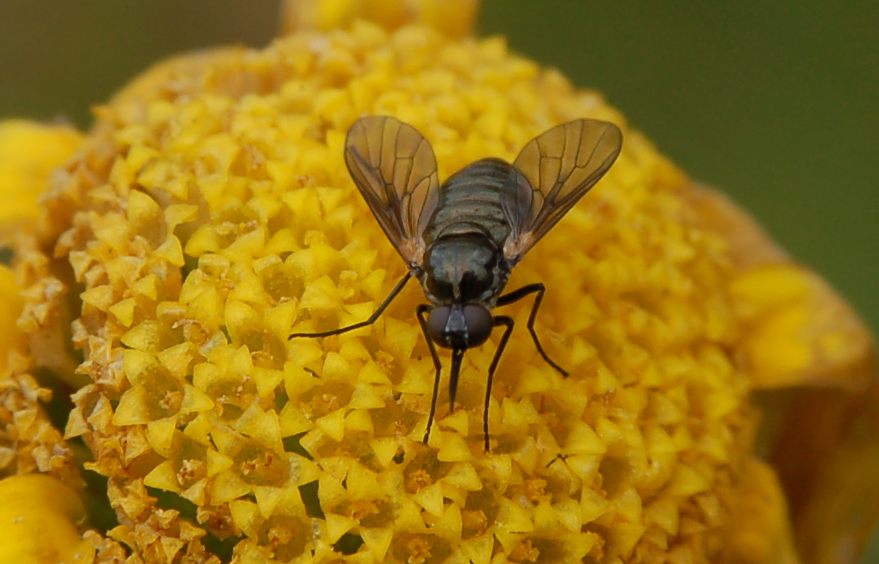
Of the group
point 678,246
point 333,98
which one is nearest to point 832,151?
point 678,246

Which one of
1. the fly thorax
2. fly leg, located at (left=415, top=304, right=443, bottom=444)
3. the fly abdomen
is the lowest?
fly leg, located at (left=415, top=304, right=443, bottom=444)

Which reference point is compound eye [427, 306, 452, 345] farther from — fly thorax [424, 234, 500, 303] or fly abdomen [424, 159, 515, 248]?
fly abdomen [424, 159, 515, 248]

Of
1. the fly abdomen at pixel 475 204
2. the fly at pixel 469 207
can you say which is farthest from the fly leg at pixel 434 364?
the fly abdomen at pixel 475 204

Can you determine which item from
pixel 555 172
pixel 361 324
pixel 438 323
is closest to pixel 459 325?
pixel 438 323

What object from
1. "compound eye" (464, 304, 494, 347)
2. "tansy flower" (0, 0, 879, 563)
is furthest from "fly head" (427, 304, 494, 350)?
"tansy flower" (0, 0, 879, 563)

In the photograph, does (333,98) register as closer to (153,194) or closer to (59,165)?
(153,194)

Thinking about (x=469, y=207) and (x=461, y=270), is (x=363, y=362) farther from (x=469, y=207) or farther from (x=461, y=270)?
(x=469, y=207)

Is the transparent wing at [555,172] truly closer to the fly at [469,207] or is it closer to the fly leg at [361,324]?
the fly at [469,207]
